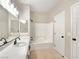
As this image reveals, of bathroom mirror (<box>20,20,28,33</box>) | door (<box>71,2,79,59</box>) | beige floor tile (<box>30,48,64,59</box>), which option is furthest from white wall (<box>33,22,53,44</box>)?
door (<box>71,2,79,59</box>)

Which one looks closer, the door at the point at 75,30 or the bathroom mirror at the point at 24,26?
the door at the point at 75,30

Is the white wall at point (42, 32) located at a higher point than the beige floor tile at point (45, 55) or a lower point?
higher

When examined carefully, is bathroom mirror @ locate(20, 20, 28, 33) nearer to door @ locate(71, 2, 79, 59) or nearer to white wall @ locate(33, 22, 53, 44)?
white wall @ locate(33, 22, 53, 44)

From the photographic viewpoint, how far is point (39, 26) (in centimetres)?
562

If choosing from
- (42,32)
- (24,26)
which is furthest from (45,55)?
(42,32)

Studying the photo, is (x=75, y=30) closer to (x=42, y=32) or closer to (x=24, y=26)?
(x=24, y=26)

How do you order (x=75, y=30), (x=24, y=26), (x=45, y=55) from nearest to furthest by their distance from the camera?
(x=75, y=30) < (x=45, y=55) < (x=24, y=26)

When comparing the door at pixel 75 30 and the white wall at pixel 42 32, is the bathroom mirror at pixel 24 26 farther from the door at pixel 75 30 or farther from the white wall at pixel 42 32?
the door at pixel 75 30

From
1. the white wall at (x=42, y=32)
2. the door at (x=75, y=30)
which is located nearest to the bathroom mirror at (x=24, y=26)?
the white wall at (x=42, y=32)

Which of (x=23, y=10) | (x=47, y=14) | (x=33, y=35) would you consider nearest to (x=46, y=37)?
(x=33, y=35)

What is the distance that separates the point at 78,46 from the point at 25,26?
8.62 ft

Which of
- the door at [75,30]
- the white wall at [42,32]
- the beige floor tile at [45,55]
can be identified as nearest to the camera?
the door at [75,30]

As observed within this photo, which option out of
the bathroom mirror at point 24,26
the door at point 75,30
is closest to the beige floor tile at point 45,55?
the door at point 75,30

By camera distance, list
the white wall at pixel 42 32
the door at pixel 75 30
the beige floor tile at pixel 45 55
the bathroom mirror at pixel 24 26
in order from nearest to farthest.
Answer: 1. the door at pixel 75 30
2. the beige floor tile at pixel 45 55
3. the bathroom mirror at pixel 24 26
4. the white wall at pixel 42 32
